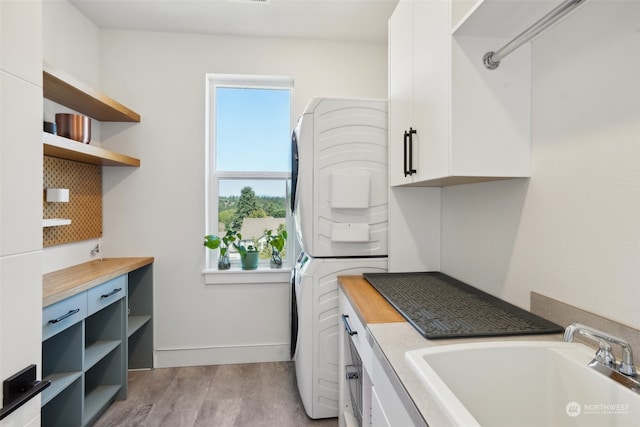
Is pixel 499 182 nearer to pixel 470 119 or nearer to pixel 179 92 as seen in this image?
pixel 470 119

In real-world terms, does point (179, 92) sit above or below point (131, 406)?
above

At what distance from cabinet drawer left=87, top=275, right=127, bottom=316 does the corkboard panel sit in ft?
1.42

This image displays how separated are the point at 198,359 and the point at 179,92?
2.10 meters

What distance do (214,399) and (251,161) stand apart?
175 centimetres

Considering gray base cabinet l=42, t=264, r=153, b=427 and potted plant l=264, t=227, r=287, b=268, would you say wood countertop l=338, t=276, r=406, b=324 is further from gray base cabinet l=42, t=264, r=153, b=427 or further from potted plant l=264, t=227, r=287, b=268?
gray base cabinet l=42, t=264, r=153, b=427

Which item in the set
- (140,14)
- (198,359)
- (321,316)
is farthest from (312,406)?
(140,14)

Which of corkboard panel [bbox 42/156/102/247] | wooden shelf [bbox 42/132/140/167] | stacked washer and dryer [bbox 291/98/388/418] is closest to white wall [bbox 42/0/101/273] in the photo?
corkboard panel [bbox 42/156/102/247]

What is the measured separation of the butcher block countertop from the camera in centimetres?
149

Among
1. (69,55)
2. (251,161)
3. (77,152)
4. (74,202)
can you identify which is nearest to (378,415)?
(77,152)

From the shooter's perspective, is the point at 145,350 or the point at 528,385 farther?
the point at 145,350

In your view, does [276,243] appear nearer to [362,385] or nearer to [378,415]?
[362,385]

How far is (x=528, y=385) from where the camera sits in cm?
86

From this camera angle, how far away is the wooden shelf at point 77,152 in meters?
1.59

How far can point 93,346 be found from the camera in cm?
194
